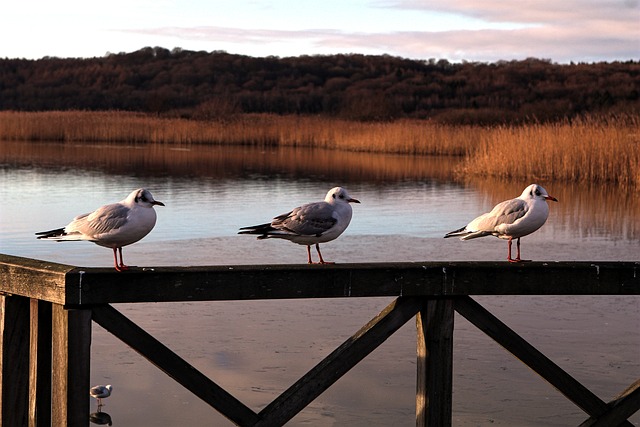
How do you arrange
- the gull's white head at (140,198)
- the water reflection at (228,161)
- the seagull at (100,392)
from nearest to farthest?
the gull's white head at (140,198) < the seagull at (100,392) < the water reflection at (228,161)

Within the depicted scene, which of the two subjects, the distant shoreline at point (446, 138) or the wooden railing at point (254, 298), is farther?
the distant shoreline at point (446, 138)

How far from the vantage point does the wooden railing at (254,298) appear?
14.9 ft

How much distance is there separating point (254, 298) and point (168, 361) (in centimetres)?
46

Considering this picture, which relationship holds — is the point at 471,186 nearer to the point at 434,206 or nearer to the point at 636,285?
the point at 434,206

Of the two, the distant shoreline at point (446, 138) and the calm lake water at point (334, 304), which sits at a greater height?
the distant shoreline at point (446, 138)

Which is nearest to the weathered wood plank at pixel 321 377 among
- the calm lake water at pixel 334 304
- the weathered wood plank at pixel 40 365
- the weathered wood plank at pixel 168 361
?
the weathered wood plank at pixel 168 361

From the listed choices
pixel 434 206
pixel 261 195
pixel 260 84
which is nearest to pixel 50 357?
pixel 434 206

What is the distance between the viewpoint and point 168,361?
465 centimetres

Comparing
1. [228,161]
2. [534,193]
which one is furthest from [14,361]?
[228,161]

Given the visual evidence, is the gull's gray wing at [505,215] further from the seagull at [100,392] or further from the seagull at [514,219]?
the seagull at [100,392]

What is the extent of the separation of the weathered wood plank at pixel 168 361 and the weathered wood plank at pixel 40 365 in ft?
0.91

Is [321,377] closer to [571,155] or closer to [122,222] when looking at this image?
[122,222]

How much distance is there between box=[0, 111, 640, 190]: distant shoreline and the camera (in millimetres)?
22234

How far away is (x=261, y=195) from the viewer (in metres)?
20.9
